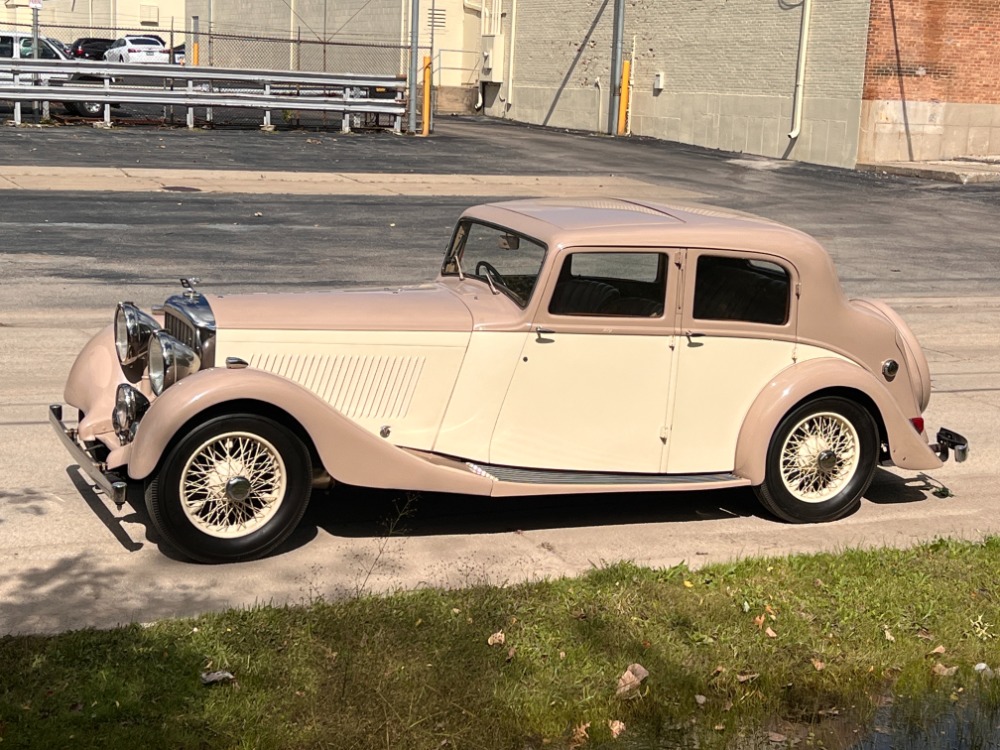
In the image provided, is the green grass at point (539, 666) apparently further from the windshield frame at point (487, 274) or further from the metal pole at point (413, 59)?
the metal pole at point (413, 59)

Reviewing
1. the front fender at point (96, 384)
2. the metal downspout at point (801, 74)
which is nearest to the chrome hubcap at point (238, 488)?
the front fender at point (96, 384)

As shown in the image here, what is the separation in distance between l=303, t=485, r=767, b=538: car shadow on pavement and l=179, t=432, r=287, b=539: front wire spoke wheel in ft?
2.10

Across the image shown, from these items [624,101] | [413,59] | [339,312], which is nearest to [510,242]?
[339,312]

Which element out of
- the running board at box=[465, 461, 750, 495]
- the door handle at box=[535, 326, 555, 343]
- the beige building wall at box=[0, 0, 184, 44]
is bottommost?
the running board at box=[465, 461, 750, 495]

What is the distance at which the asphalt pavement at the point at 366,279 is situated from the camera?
612 centimetres

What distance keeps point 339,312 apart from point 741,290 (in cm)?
210

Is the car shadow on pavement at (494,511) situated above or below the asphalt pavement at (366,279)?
below

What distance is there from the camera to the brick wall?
28297 millimetres

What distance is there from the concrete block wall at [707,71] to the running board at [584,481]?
2364 cm

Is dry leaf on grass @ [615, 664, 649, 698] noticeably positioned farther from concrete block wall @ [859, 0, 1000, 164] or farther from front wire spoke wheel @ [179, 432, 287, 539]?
Result: concrete block wall @ [859, 0, 1000, 164]

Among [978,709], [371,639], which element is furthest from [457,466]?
[978,709]

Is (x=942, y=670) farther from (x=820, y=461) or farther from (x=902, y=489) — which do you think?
(x=902, y=489)

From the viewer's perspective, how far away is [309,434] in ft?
19.8

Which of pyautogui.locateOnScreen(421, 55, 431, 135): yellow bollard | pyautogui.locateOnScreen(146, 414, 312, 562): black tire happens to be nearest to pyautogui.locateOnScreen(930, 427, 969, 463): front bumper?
pyautogui.locateOnScreen(146, 414, 312, 562): black tire
